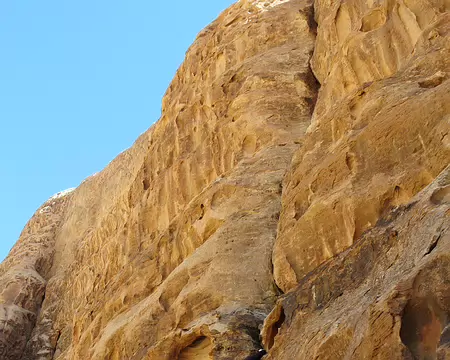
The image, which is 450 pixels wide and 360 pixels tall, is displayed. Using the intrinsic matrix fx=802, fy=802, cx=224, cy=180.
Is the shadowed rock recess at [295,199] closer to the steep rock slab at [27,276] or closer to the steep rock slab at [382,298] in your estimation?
the steep rock slab at [382,298]

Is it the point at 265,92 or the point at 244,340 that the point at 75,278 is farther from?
the point at 244,340

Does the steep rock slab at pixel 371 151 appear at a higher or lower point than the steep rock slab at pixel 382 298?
higher

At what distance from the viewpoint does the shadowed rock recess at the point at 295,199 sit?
7969mm

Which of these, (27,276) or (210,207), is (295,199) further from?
(27,276)

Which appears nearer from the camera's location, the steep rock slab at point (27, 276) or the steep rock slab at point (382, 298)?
the steep rock slab at point (382, 298)

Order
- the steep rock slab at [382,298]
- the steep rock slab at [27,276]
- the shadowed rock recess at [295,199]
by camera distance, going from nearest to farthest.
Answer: the steep rock slab at [382,298], the shadowed rock recess at [295,199], the steep rock slab at [27,276]

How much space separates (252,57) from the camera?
18.2 m

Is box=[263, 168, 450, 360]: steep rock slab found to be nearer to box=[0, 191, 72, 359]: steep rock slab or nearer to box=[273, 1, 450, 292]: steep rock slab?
box=[273, 1, 450, 292]: steep rock slab

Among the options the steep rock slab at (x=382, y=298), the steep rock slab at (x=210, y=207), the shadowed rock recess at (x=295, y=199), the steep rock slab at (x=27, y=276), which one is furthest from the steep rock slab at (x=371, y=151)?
the steep rock slab at (x=27, y=276)

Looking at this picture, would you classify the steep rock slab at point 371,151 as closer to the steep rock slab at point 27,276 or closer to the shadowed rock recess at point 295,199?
the shadowed rock recess at point 295,199

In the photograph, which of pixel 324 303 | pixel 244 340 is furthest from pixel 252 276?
pixel 324 303

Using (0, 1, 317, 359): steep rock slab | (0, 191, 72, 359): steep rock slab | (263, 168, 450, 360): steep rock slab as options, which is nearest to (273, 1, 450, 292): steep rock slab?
(263, 168, 450, 360): steep rock slab

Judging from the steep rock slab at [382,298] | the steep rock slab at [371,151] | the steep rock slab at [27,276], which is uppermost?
the steep rock slab at [27,276]

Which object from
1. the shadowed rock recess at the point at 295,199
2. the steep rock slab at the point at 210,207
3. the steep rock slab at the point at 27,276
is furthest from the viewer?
the steep rock slab at the point at 27,276
